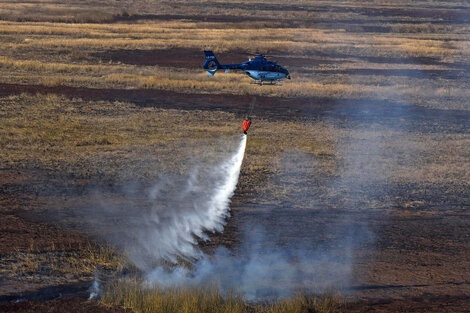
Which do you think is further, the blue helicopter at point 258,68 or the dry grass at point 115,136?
the blue helicopter at point 258,68

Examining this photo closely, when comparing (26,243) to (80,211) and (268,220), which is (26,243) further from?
(268,220)

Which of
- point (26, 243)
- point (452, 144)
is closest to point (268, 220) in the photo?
point (26, 243)

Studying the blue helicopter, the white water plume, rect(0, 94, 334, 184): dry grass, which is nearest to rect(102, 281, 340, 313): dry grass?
the white water plume

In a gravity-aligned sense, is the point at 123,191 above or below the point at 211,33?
below

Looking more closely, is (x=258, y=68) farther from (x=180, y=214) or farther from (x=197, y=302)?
(x=197, y=302)

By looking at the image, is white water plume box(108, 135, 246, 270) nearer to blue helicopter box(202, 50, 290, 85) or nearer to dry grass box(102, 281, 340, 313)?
dry grass box(102, 281, 340, 313)

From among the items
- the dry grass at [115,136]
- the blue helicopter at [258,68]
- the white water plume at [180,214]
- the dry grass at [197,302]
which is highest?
the blue helicopter at [258,68]

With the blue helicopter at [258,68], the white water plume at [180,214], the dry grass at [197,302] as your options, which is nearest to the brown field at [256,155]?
the dry grass at [197,302]

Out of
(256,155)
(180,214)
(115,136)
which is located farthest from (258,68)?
(180,214)

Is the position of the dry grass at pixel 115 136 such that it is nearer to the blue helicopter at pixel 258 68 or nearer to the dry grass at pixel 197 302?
the blue helicopter at pixel 258 68
